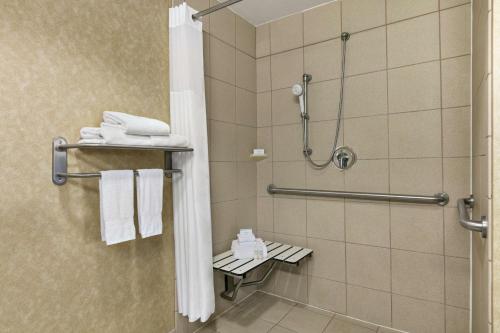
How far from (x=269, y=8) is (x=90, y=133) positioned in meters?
1.59

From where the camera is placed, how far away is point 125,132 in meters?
1.16

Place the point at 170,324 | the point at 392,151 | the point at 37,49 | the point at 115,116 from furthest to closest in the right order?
1. the point at 392,151
2. the point at 170,324
3. the point at 115,116
4. the point at 37,49

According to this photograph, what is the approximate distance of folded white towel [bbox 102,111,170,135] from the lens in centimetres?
115

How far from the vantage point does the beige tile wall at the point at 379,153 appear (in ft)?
5.13

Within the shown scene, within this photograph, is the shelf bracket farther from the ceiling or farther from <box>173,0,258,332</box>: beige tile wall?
the ceiling

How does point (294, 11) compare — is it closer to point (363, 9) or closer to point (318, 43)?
point (318, 43)

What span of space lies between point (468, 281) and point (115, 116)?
2.02 metres

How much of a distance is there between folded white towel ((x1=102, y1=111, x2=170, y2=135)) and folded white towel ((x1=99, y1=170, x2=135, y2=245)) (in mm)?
187

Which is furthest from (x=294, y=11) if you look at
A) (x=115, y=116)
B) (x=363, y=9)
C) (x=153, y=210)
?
(x=153, y=210)

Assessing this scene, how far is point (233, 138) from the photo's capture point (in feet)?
6.75

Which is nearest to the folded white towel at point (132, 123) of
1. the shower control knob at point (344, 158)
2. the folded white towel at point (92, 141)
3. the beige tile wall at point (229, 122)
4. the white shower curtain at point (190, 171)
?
the folded white towel at point (92, 141)

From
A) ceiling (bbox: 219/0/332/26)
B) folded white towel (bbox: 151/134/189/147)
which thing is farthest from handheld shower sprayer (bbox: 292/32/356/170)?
folded white towel (bbox: 151/134/189/147)

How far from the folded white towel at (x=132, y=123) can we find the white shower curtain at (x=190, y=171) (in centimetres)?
25

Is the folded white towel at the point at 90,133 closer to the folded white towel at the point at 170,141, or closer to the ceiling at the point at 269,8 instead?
the folded white towel at the point at 170,141
